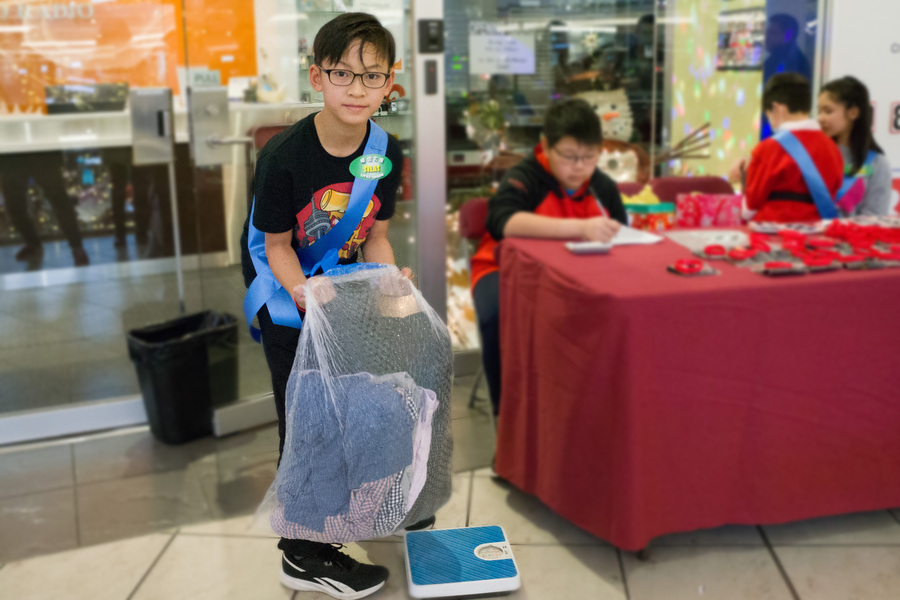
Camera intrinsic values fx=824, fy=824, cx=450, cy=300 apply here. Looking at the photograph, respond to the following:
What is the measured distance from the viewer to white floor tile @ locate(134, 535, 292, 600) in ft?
3.75

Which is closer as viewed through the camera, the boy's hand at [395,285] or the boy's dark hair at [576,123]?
the boy's hand at [395,285]

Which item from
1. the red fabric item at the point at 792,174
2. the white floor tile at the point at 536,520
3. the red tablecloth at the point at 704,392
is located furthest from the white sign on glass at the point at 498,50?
the white floor tile at the point at 536,520

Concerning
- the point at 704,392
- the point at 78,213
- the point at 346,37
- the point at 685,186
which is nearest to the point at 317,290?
the point at 346,37

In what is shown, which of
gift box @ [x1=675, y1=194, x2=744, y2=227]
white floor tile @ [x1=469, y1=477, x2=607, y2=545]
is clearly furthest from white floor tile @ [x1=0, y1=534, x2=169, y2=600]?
gift box @ [x1=675, y1=194, x2=744, y2=227]

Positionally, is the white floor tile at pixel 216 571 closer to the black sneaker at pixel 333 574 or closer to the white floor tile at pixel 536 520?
the black sneaker at pixel 333 574

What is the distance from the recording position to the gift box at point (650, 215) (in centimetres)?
274

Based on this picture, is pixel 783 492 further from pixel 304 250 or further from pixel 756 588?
pixel 304 250

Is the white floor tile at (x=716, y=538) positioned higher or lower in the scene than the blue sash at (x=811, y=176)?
lower

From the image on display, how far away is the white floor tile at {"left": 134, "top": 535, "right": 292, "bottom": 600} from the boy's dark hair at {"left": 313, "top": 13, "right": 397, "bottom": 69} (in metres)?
0.64

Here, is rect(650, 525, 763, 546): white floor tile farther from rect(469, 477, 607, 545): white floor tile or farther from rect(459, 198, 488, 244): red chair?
rect(459, 198, 488, 244): red chair

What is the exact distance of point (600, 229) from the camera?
7.16 feet

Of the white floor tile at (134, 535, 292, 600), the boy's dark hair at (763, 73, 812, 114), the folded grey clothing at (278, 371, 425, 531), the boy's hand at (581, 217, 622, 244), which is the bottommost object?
the white floor tile at (134, 535, 292, 600)

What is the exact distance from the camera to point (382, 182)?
3.06 feet

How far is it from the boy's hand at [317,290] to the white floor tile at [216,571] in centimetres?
40
